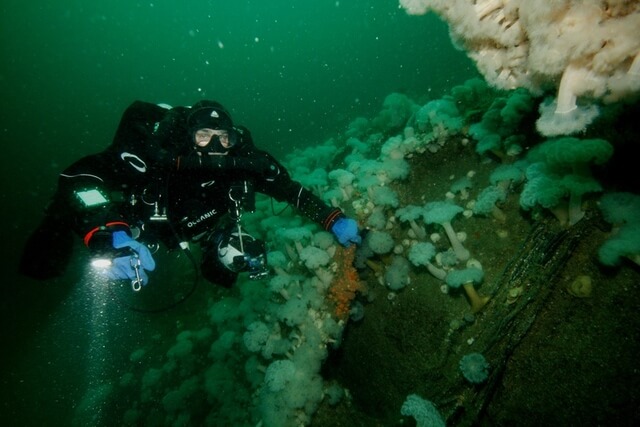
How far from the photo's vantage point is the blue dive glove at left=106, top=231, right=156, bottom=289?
341cm

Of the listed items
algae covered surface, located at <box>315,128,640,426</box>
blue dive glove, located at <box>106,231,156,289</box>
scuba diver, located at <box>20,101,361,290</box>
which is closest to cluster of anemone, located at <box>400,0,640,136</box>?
algae covered surface, located at <box>315,128,640,426</box>

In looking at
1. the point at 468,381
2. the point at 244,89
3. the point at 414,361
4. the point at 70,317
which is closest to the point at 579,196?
the point at 468,381

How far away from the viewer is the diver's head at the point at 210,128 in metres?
4.35

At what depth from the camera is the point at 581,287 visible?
2.62 m

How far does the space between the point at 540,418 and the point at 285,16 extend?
127 m

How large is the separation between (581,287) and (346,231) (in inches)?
106

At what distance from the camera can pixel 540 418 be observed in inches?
106

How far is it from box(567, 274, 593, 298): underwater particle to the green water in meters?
10.0

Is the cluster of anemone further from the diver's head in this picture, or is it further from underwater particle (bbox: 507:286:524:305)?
the diver's head

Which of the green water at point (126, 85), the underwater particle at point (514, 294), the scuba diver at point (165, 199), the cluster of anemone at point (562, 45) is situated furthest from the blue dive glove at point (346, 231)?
the green water at point (126, 85)

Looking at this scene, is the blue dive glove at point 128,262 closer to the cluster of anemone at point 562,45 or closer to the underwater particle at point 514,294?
the cluster of anemone at point 562,45

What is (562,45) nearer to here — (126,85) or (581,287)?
(581,287)

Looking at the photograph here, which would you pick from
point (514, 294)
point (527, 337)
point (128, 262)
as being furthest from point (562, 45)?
point (128, 262)

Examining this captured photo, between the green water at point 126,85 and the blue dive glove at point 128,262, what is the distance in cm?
747
